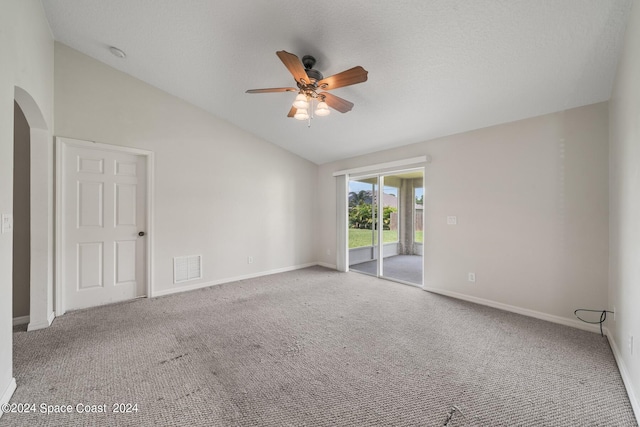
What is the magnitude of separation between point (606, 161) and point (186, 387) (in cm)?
431

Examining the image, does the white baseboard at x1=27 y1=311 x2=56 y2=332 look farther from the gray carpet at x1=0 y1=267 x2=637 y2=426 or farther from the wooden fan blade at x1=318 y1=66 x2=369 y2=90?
the wooden fan blade at x1=318 y1=66 x2=369 y2=90

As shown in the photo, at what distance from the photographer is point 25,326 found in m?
2.68

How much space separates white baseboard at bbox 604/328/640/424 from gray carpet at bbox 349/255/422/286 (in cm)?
215

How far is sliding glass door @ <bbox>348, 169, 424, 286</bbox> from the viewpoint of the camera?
4844mm

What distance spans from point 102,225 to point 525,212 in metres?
5.33

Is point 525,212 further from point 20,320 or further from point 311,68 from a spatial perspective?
point 20,320

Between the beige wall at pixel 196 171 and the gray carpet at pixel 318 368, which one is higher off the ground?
the beige wall at pixel 196 171

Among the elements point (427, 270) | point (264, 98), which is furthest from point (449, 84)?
point (427, 270)

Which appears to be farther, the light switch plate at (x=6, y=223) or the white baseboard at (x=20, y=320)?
the white baseboard at (x=20, y=320)

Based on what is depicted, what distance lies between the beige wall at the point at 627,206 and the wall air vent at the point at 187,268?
4611 mm

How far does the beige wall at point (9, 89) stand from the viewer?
1592 millimetres

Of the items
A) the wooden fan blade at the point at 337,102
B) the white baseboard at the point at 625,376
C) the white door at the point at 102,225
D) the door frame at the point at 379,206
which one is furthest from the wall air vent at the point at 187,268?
the white baseboard at the point at 625,376

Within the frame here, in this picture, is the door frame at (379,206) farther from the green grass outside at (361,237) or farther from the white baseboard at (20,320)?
the white baseboard at (20,320)

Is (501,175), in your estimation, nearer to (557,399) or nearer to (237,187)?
(557,399)
